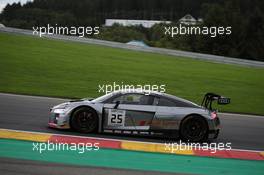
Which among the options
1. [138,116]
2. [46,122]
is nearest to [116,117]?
[138,116]

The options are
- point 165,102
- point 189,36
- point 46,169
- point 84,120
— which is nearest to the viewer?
point 46,169

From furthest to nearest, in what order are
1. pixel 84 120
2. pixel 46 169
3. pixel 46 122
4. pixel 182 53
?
1. pixel 182 53
2. pixel 46 122
3. pixel 84 120
4. pixel 46 169

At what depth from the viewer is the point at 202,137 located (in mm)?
11430

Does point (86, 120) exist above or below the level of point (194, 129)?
above

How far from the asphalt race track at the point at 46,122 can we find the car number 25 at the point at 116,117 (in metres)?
0.29

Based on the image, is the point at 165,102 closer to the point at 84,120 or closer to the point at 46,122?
the point at 84,120

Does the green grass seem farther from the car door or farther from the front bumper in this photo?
the car door

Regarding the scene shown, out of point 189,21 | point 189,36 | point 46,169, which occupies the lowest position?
point 46,169

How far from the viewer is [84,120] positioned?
11.3 metres

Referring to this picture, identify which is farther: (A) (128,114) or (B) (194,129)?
(B) (194,129)

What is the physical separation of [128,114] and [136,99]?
1.35 feet

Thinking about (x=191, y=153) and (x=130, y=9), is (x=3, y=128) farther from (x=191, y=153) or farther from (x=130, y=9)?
(x=130, y=9)

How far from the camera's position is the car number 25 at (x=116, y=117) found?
37.1 ft

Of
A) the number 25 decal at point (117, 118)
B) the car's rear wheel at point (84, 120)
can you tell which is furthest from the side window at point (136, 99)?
the car's rear wheel at point (84, 120)
